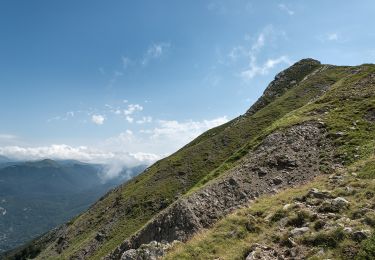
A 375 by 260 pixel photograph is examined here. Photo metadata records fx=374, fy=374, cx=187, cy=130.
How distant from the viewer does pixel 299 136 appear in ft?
137

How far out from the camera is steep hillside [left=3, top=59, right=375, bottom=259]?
102 feet

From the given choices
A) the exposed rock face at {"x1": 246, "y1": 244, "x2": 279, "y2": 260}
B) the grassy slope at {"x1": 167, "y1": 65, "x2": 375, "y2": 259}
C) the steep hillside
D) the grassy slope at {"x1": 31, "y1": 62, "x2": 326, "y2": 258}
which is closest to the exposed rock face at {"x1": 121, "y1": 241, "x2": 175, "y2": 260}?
the steep hillside

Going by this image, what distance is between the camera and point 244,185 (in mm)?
34531

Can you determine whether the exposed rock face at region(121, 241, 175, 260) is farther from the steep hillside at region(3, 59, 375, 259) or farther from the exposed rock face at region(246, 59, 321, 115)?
the exposed rock face at region(246, 59, 321, 115)

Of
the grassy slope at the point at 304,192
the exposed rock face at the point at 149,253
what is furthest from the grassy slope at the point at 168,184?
the exposed rock face at the point at 149,253

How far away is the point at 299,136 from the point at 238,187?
1176 centimetres

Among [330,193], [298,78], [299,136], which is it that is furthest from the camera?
[298,78]

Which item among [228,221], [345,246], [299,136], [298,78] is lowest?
[345,246]

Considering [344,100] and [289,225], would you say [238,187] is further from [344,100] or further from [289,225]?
[344,100]

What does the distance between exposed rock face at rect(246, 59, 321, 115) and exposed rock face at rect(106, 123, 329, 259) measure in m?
66.3

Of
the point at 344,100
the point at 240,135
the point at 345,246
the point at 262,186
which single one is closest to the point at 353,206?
the point at 345,246

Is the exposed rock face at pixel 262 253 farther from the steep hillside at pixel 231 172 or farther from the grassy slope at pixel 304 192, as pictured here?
the steep hillside at pixel 231 172

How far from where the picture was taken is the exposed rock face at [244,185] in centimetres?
2959

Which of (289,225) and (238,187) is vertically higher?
(238,187)
